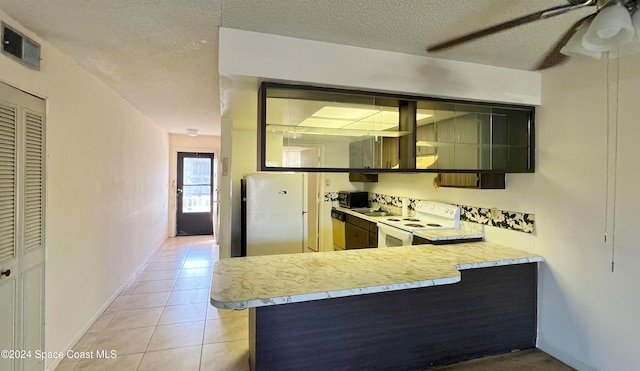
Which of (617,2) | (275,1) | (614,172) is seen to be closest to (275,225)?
(275,1)

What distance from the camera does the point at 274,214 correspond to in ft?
12.5

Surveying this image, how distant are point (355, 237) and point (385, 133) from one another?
2224 millimetres

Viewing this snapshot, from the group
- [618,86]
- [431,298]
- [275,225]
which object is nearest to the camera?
[618,86]

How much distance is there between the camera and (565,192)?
2.30m

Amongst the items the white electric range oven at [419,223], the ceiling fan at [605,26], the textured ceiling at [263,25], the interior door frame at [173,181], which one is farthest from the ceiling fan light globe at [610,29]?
the interior door frame at [173,181]

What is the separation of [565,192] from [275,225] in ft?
9.44

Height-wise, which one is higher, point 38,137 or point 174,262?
point 38,137

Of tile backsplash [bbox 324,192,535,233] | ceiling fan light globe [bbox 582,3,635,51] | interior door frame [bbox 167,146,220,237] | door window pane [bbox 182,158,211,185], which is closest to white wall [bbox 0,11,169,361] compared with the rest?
interior door frame [bbox 167,146,220,237]

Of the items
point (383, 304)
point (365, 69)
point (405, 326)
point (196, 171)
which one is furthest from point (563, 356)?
point (196, 171)

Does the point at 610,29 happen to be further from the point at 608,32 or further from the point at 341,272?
the point at 341,272

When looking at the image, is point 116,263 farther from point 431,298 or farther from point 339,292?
point 431,298

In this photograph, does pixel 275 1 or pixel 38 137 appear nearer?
pixel 275 1

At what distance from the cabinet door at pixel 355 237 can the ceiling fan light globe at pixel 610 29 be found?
3.10 m

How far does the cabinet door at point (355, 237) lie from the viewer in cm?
402
